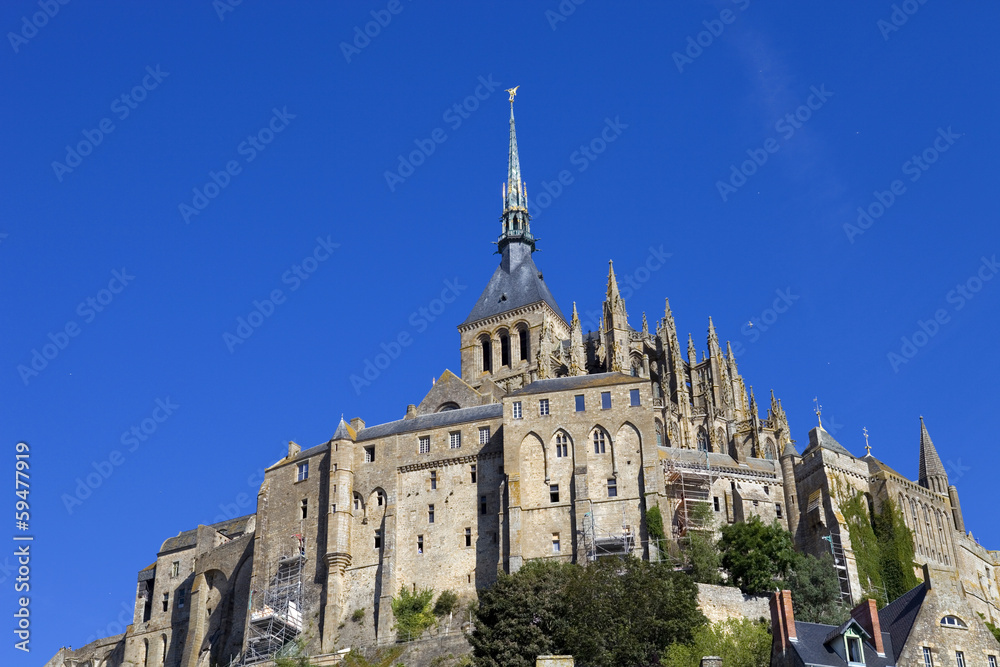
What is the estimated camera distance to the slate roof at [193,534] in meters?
85.1

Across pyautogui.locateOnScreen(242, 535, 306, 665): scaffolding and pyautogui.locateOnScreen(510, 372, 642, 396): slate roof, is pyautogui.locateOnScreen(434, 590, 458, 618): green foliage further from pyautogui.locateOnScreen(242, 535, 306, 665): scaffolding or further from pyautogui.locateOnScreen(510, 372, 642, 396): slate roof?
pyautogui.locateOnScreen(510, 372, 642, 396): slate roof

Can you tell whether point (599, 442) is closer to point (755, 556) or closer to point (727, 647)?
point (755, 556)

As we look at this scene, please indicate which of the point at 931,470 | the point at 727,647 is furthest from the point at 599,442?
the point at 931,470

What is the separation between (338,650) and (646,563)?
18283 mm

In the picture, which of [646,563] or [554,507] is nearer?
[646,563]

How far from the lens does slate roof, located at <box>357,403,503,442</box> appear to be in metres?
76.2

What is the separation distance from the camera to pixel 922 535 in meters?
72.9

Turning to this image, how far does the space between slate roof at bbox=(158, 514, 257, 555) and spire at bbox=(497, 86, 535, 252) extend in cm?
3929

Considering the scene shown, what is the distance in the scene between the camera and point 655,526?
220ft

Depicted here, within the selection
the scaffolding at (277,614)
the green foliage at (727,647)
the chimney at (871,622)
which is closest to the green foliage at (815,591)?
the green foliage at (727,647)

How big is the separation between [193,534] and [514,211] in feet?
154

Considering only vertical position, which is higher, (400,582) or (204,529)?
(204,529)

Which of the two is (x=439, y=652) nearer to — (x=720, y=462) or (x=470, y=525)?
(x=470, y=525)

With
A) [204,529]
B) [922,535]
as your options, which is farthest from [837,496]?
[204,529]
